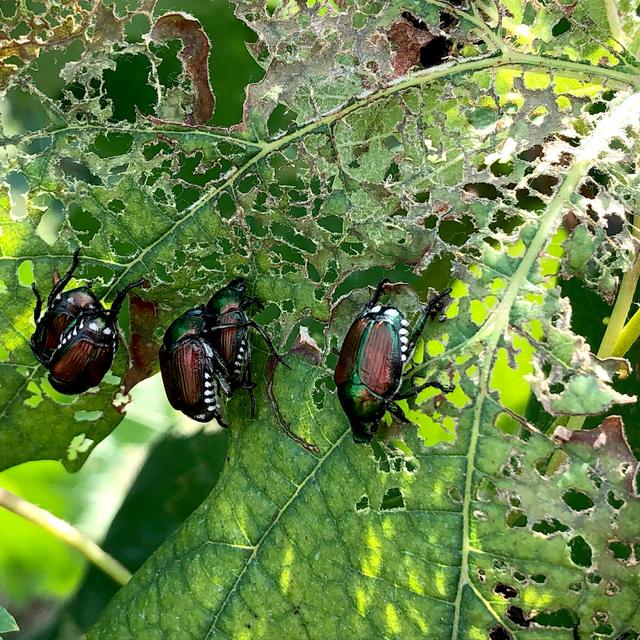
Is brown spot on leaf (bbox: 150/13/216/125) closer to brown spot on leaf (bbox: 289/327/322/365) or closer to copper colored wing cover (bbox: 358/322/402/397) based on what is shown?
brown spot on leaf (bbox: 289/327/322/365)

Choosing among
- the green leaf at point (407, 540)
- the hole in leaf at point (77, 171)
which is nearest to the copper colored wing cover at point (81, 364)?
the hole in leaf at point (77, 171)

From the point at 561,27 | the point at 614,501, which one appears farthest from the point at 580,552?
the point at 561,27

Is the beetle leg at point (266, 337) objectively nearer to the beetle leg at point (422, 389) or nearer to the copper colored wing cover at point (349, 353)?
the copper colored wing cover at point (349, 353)

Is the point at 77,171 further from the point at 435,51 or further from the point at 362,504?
the point at 362,504

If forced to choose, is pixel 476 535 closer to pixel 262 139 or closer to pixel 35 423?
pixel 262 139

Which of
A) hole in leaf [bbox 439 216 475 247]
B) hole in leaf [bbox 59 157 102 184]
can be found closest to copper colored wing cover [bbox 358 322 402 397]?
hole in leaf [bbox 439 216 475 247]
